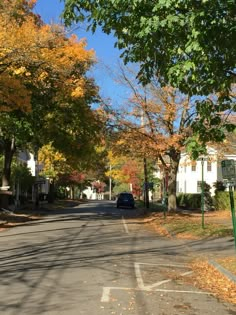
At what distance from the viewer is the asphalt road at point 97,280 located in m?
8.25

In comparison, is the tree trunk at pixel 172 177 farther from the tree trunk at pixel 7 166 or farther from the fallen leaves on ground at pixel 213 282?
the fallen leaves on ground at pixel 213 282

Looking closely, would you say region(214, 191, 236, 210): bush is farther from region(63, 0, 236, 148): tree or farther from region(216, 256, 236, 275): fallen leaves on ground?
region(63, 0, 236, 148): tree

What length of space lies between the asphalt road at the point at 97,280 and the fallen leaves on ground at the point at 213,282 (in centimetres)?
24

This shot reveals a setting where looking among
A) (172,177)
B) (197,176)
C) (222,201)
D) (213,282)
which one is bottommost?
(213,282)

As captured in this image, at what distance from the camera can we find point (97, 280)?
413 inches

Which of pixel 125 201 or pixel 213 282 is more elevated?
pixel 125 201

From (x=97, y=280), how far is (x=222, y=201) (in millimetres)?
35015

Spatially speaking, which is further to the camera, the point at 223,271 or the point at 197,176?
the point at 197,176

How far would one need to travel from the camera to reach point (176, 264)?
13.8 meters

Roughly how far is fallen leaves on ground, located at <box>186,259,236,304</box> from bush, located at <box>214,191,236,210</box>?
96.4 ft

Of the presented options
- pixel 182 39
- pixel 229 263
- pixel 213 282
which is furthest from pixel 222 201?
pixel 182 39

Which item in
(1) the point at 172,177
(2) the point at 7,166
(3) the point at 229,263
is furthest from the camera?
(2) the point at 7,166

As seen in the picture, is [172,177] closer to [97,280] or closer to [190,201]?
[190,201]

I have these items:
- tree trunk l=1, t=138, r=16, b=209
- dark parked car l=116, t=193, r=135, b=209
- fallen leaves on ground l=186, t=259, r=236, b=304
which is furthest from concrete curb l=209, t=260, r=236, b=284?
dark parked car l=116, t=193, r=135, b=209
